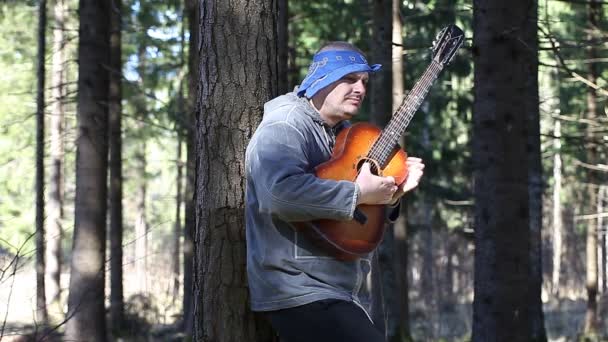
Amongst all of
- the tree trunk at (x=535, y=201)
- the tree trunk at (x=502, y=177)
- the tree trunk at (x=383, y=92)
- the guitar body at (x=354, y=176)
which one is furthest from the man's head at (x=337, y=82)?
the tree trunk at (x=383, y=92)

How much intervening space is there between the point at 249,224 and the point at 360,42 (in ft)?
53.3

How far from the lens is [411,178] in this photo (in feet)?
12.8

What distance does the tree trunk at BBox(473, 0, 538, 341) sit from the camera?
645 centimetres

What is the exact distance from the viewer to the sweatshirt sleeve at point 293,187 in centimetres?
358

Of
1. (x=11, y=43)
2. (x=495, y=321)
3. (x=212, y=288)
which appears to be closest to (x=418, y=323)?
(x=11, y=43)

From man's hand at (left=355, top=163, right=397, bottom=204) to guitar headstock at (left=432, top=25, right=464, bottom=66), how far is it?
77 centimetres

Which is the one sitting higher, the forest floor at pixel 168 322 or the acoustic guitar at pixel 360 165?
the acoustic guitar at pixel 360 165

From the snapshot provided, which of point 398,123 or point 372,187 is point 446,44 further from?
point 372,187

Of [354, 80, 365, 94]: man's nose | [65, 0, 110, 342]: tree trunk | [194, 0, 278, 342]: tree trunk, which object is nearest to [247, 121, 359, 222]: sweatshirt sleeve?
[354, 80, 365, 94]: man's nose

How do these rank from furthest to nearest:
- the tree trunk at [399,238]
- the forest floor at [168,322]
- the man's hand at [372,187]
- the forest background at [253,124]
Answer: the forest floor at [168,322], the tree trunk at [399,238], the forest background at [253,124], the man's hand at [372,187]

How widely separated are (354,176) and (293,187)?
1.26 ft

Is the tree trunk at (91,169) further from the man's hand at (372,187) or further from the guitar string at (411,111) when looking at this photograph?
the man's hand at (372,187)

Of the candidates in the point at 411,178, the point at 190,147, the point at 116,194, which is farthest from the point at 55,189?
the point at 411,178

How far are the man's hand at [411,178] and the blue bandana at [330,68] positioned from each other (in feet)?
1.51
